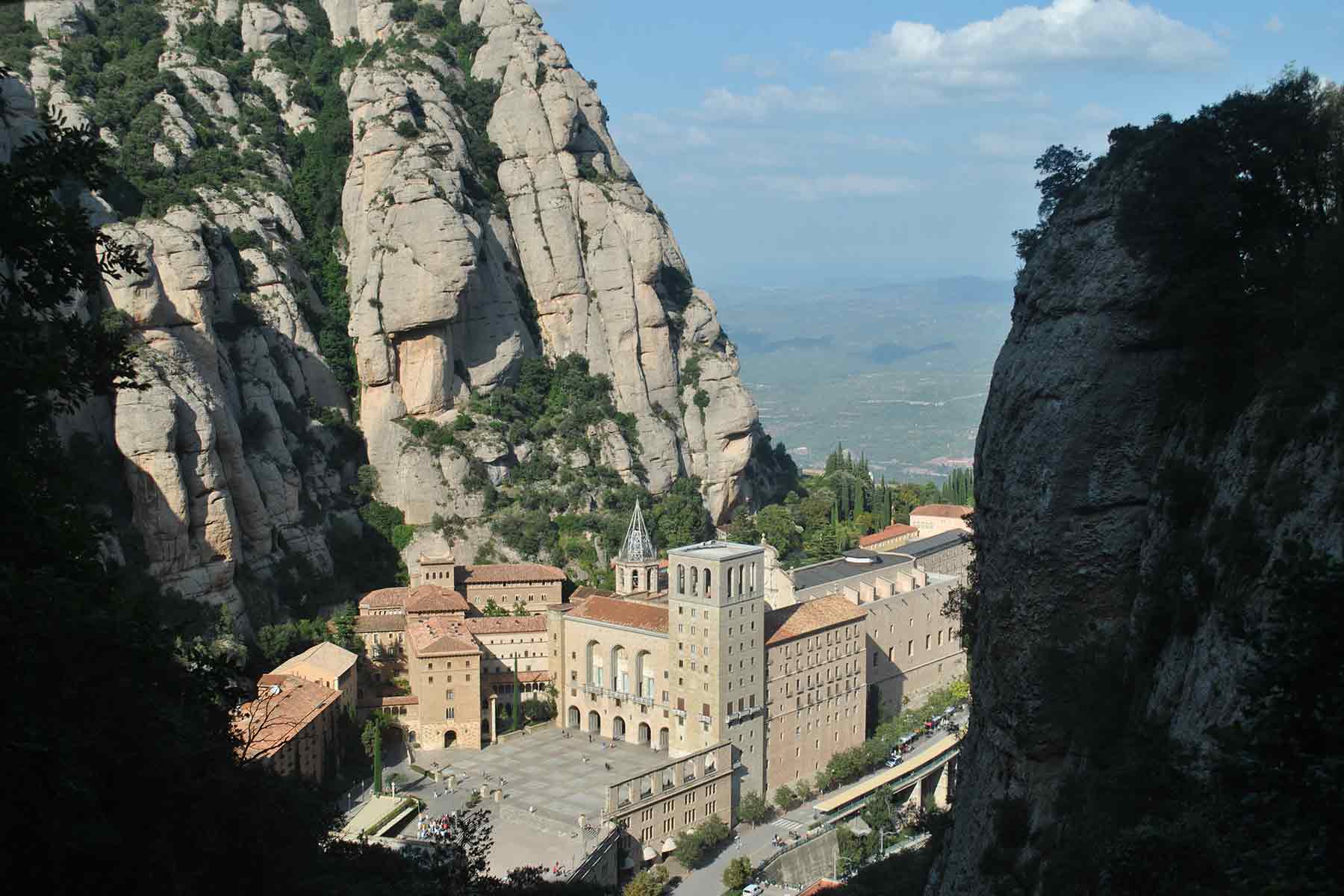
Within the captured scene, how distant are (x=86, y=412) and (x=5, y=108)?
1227 cm

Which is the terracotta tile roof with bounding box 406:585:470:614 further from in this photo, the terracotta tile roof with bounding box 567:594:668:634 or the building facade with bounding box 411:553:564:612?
the terracotta tile roof with bounding box 567:594:668:634

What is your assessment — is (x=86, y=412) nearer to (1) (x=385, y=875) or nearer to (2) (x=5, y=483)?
(1) (x=385, y=875)

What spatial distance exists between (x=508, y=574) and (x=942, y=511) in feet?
102

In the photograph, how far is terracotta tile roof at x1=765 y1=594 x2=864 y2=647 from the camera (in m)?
49.8

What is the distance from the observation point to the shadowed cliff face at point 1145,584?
11.2m

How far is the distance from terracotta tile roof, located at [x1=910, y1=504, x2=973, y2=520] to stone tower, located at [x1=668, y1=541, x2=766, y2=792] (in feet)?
103

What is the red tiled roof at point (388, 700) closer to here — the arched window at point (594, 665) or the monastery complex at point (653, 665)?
the monastery complex at point (653, 665)

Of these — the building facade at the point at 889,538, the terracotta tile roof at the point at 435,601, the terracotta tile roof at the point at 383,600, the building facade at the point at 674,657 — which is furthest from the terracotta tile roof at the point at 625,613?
the building facade at the point at 889,538

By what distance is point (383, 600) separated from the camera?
53.6m

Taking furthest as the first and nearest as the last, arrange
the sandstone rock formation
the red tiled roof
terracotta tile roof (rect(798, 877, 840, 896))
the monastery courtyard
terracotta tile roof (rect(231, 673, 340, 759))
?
the sandstone rock formation
the red tiled roof
the monastery courtyard
terracotta tile roof (rect(798, 877, 840, 896))
terracotta tile roof (rect(231, 673, 340, 759))

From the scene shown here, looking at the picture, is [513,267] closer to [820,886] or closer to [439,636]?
[439,636]

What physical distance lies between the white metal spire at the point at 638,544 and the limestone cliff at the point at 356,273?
8711 mm

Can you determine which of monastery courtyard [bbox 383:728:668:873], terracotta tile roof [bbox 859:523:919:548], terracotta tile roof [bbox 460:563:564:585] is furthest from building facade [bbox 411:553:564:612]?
terracotta tile roof [bbox 859:523:919:548]

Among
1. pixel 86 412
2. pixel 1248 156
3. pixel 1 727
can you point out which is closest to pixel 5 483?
pixel 1 727
